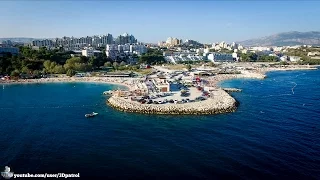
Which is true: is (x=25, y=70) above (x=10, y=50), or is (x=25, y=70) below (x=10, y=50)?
below

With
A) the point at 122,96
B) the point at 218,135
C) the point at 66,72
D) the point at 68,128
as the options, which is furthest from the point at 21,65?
the point at 218,135

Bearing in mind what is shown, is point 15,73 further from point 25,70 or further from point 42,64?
point 42,64

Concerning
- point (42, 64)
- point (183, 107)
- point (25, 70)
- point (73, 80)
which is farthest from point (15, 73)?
point (183, 107)

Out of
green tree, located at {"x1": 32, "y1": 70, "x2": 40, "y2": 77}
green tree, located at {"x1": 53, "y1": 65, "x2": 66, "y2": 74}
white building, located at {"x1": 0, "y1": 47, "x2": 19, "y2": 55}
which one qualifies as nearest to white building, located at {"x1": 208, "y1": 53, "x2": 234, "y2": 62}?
green tree, located at {"x1": 53, "y1": 65, "x2": 66, "y2": 74}

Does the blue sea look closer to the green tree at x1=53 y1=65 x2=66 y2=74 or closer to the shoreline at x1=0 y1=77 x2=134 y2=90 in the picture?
the shoreline at x1=0 y1=77 x2=134 y2=90

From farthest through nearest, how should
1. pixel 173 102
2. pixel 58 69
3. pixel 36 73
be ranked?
pixel 58 69 < pixel 36 73 < pixel 173 102

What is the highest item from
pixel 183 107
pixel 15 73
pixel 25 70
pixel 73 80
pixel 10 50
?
pixel 10 50
